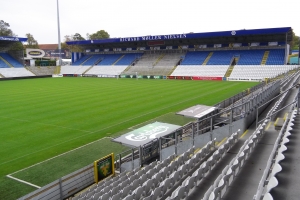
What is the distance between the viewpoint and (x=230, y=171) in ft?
20.5

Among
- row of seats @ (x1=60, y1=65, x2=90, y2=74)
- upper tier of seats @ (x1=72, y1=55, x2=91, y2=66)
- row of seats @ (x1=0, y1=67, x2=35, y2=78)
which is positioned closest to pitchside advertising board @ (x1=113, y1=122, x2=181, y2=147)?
row of seats @ (x1=0, y1=67, x2=35, y2=78)

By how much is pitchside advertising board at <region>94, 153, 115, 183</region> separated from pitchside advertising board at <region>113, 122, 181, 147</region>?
0.94m

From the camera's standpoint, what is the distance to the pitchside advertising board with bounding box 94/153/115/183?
995 cm

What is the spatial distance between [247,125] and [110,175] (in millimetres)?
6084

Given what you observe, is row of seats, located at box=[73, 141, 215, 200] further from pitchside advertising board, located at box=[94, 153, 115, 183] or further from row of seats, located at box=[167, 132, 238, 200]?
pitchside advertising board, located at box=[94, 153, 115, 183]

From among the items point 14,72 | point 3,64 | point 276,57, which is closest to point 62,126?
point 276,57

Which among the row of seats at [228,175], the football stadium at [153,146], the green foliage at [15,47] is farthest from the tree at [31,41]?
the row of seats at [228,175]

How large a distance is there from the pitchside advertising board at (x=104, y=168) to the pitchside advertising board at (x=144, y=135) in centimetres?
94

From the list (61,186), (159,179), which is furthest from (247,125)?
(61,186)

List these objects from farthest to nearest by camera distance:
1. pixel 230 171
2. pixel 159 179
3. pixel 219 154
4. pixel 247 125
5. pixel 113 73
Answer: pixel 113 73, pixel 247 125, pixel 219 154, pixel 159 179, pixel 230 171

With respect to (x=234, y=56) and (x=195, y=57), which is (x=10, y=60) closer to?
(x=195, y=57)

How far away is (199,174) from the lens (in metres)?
6.94

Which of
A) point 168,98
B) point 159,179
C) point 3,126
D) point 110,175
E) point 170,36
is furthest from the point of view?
point 170,36

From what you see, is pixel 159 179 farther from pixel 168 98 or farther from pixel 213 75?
pixel 213 75
